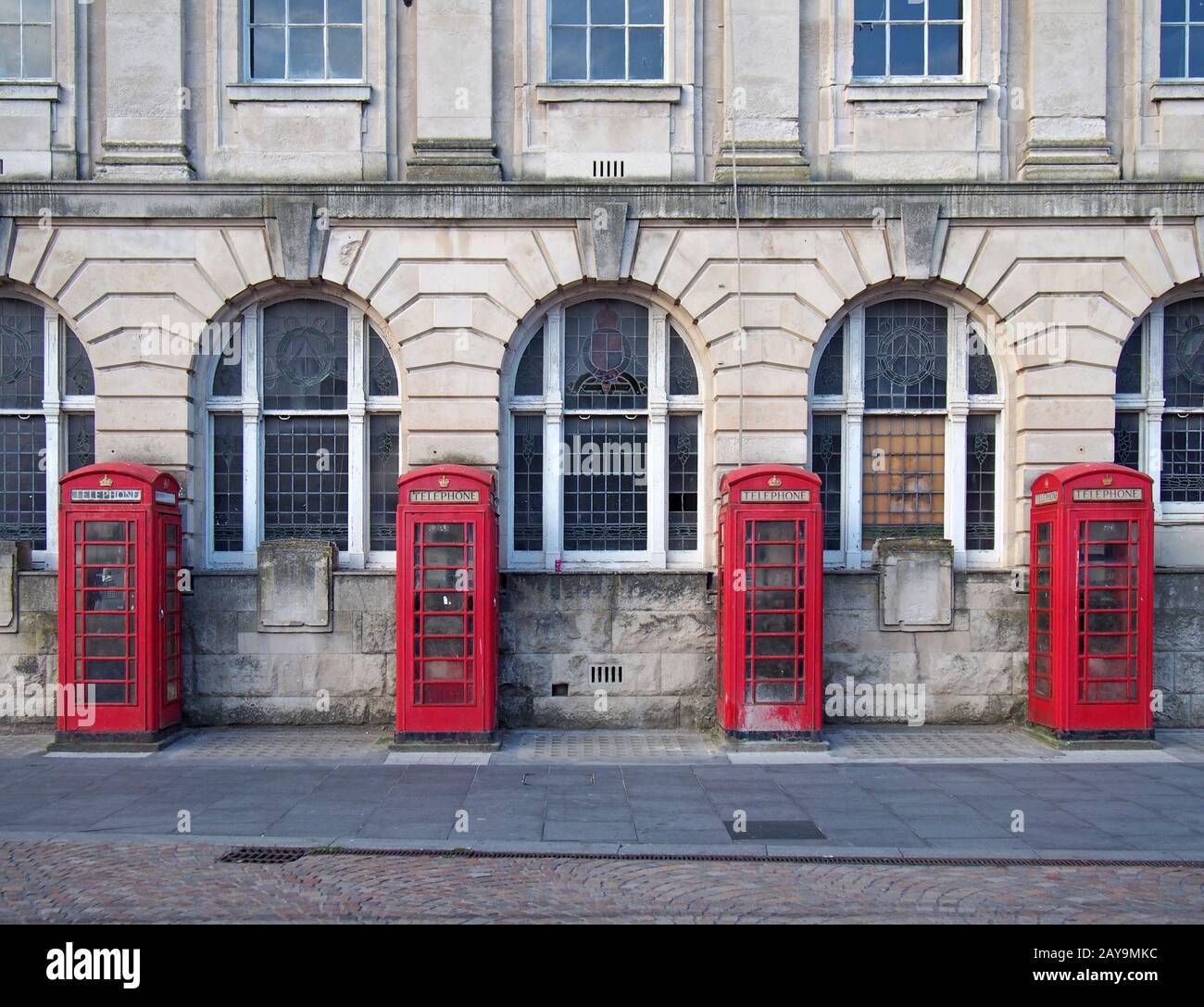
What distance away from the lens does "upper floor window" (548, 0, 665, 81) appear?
1380 cm

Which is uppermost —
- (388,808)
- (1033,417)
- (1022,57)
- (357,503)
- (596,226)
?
(1022,57)

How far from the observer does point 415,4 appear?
1353 centimetres

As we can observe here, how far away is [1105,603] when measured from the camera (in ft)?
40.5

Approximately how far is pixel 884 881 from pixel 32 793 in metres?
7.96

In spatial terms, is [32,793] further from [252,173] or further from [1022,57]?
[1022,57]

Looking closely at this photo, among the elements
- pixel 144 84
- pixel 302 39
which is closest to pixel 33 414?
pixel 144 84

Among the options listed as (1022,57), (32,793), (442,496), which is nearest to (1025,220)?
(1022,57)

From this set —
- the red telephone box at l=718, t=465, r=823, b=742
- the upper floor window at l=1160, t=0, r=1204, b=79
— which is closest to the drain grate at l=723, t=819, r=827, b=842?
the red telephone box at l=718, t=465, r=823, b=742

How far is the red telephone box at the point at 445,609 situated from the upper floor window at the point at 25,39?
24.7ft

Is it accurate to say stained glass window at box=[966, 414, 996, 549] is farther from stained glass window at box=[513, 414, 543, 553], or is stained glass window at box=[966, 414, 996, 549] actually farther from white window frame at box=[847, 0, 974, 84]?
stained glass window at box=[513, 414, 543, 553]

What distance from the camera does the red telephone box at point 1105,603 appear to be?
484 inches

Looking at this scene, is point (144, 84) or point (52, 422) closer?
point (144, 84)

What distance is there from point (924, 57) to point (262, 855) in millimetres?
12295

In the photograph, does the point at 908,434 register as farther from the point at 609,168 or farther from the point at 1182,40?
the point at 1182,40
